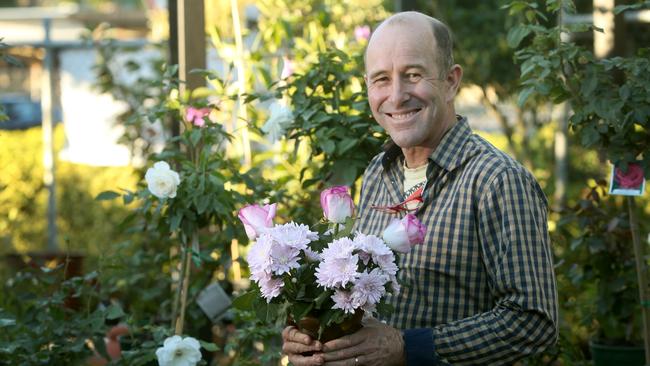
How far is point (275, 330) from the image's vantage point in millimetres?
3561

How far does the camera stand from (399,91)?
7.91 ft

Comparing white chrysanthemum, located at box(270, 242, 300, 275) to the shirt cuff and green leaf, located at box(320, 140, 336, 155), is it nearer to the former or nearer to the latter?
the shirt cuff

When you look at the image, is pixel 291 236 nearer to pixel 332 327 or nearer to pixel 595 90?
pixel 332 327

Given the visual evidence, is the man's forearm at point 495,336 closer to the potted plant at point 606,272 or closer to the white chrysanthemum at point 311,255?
the white chrysanthemum at point 311,255

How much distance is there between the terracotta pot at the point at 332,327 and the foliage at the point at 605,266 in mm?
1847

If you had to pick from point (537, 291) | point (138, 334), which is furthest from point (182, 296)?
point (537, 291)

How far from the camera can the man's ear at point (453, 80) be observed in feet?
8.16

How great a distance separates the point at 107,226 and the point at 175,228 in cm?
510

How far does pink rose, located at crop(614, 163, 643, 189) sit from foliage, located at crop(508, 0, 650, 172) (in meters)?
0.02

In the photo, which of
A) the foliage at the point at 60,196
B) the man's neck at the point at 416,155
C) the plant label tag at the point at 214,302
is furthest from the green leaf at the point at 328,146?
the foliage at the point at 60,196

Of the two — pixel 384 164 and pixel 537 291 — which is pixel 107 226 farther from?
pixel 537 291

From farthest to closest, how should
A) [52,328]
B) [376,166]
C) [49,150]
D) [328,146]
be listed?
[49,150] < [52,328] < [328,146] < [376,166]

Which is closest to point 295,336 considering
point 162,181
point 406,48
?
point 406,48

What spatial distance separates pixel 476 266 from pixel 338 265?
405 millimetres
